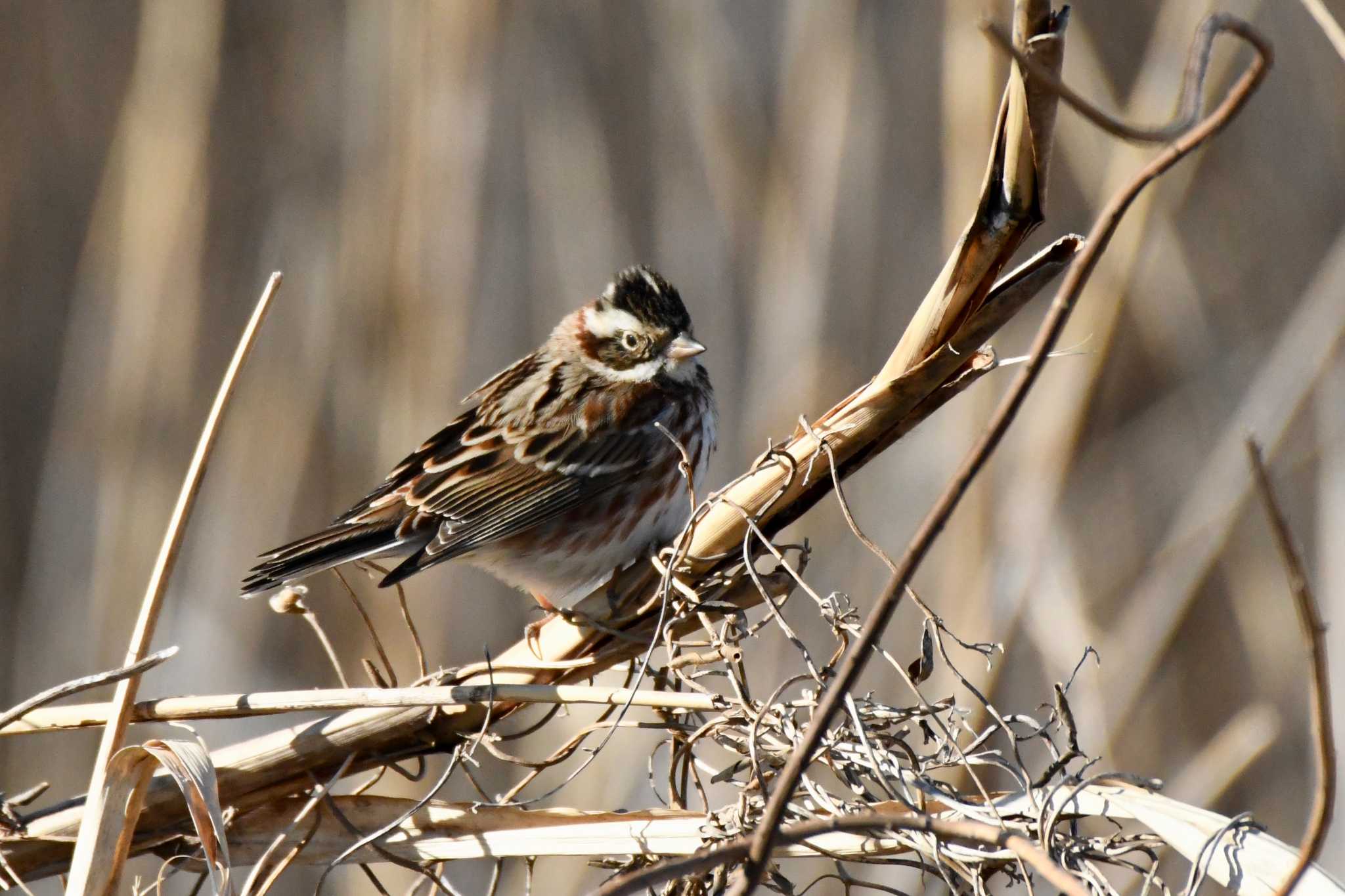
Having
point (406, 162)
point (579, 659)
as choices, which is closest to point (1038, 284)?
point (579, 659)

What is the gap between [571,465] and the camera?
3.18 meters

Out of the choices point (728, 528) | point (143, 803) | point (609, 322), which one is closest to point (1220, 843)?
point (728, 528)

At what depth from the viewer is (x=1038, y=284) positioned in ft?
5.13

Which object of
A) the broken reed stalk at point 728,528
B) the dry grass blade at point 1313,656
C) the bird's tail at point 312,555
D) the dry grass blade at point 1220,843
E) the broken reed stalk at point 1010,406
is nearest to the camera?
the dry grass blade at point 1313,656

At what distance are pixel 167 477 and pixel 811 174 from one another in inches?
87.6

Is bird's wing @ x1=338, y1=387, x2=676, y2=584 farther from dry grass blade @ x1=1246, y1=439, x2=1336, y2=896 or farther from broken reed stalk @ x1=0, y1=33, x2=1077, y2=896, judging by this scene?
dry grass blade @ x1=1246, y1=439, x2=1336, y2=896

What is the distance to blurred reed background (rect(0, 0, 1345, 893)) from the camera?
3480 mm

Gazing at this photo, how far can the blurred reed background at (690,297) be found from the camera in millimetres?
3480

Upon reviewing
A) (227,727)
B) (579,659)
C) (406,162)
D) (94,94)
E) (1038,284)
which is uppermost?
(94,94)

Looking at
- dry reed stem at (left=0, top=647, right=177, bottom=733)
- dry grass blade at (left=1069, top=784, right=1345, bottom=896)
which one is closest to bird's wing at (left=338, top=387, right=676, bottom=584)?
dry reed stem at (left=0, top=647, right=177, bottom=733)

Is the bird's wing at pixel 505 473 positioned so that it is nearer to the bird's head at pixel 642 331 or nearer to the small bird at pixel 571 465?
the small bird at pixel 571 465

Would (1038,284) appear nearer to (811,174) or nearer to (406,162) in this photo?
(811,174)

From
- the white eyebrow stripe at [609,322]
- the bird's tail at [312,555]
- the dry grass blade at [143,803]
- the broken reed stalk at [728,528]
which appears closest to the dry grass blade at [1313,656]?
the broken reed stalk at [728,528]

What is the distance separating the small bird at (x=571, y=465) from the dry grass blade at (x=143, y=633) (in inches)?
46.0
